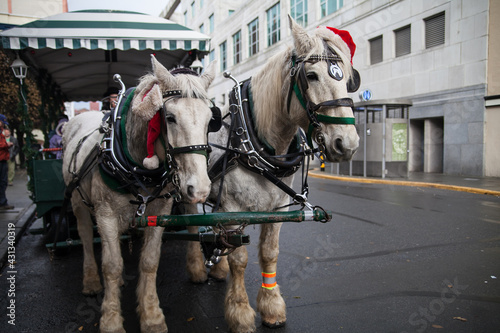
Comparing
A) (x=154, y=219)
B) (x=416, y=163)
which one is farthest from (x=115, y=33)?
(x=416, y=163)

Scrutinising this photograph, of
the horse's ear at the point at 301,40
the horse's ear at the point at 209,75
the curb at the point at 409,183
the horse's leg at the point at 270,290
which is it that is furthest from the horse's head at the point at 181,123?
the curb at the point at 409,183

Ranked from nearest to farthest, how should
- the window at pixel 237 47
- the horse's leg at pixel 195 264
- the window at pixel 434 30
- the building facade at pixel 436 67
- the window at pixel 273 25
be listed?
the horse's leg at pixel 195 264, the building facade at pixel 436 67, the window at pixel 434 30, the window at pixel 273 25, the window at pixel 237 47

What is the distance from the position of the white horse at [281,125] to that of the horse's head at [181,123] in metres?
0.58

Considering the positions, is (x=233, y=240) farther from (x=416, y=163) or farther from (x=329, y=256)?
(x=416, y=163)

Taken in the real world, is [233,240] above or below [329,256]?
above

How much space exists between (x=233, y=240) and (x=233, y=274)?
0.59 metres

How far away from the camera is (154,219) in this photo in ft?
8.70

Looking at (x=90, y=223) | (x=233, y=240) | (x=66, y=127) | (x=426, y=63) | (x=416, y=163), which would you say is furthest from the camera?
(x=416, y=163)

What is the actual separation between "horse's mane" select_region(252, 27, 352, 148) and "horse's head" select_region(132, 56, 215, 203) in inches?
21.1

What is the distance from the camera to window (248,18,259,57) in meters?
28.5

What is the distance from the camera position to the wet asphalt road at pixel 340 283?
3387mm

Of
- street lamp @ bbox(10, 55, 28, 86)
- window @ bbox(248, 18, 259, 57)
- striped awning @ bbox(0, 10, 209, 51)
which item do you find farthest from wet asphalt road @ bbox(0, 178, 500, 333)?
window @ bbox(248, 18, 259, 57)

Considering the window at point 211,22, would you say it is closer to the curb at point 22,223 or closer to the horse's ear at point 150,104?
the curb at point 22,223

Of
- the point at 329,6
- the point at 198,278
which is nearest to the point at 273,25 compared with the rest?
the point at 329,6
